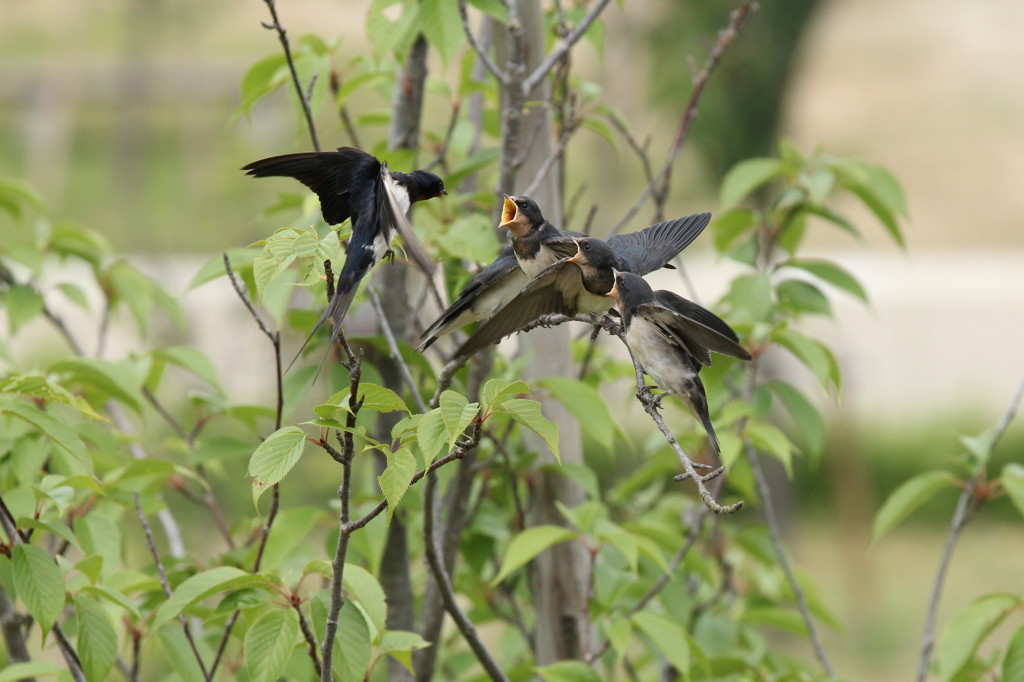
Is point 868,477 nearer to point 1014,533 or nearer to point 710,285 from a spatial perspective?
point 1014,533

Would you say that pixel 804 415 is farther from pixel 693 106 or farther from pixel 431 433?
pixel 431 433

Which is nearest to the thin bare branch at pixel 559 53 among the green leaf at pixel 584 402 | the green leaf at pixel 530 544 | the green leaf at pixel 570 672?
the green leaf at pixel 584 402

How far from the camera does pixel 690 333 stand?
1267 mm

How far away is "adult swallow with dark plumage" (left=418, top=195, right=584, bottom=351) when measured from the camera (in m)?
1.47

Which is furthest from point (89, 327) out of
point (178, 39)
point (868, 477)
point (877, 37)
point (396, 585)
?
point (877, 37)

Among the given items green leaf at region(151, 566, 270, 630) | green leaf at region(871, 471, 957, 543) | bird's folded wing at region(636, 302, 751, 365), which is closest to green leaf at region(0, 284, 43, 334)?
green leaf at region(151, 566, 270, 630)

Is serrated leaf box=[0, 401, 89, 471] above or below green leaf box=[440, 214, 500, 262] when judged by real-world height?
below

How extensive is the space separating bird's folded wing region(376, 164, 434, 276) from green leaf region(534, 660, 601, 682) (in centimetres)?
77

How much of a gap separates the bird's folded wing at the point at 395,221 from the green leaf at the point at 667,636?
0.82 metres

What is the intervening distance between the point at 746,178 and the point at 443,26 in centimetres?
78

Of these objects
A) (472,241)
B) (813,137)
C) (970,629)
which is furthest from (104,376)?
(813,137)

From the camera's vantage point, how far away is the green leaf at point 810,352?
1.96 meters

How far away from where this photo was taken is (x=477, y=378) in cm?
186

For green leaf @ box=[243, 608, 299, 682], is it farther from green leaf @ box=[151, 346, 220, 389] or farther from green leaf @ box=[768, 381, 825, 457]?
green leaf @ box=[768, 381, 825, 457]
